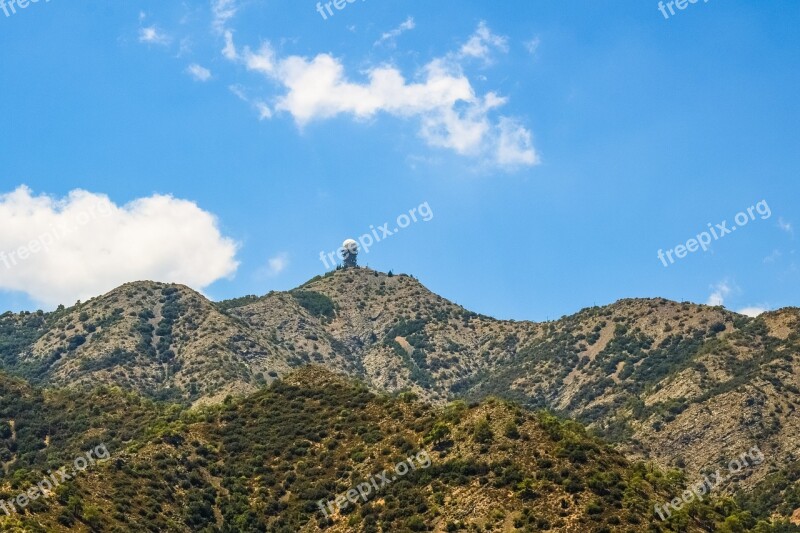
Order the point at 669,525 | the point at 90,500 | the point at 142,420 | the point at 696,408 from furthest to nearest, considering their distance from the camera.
Result: the point at 696,408, the point at 142,420, the point at 90,500, the point at 669,525

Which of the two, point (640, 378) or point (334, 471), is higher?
point (640, 378)

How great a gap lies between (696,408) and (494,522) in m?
73.1

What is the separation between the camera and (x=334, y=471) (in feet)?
338

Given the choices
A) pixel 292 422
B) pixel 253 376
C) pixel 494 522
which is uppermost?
pixel 253 376

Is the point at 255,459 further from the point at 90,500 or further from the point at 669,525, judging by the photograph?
the point at 669,525

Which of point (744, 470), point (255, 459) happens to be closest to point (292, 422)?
point (255, 459)

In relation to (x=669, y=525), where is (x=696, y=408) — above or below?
above

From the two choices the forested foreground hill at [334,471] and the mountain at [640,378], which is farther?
the mountain at [640,378]

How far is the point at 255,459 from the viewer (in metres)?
107

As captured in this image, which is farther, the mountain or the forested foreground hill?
the mountain

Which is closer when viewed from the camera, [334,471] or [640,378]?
[334,471]

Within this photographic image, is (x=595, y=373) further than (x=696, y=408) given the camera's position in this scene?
Yes

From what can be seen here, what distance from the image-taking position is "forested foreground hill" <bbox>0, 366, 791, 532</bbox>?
278 feet

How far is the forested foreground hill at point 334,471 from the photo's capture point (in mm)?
84812
